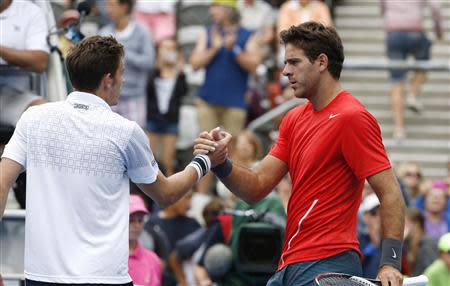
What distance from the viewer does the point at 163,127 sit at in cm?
1450

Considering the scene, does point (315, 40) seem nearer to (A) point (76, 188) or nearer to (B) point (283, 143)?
(B) point (283, 143)

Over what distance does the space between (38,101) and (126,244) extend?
238cm

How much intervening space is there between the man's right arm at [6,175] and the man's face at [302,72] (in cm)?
165

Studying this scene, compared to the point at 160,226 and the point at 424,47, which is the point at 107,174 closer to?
the point at 160,226

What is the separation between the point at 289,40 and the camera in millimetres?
7168

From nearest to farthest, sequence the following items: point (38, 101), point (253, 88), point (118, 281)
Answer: point (118, 281)
point (38, 101)
point (253, 88)

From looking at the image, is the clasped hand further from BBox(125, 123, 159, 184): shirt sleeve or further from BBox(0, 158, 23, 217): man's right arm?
BBox(0, 158, 23, 217): man's right arm

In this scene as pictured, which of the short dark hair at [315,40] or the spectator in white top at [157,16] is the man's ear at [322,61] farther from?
the spectator in white top at [157,16]

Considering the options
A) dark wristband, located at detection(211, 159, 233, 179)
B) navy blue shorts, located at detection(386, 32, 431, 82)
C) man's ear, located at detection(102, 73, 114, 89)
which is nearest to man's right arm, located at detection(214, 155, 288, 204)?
dark wristband, located at detection(211, 159, 233, 179)

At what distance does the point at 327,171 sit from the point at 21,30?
2.68 metres

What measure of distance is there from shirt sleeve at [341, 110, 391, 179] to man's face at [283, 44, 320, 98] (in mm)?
352

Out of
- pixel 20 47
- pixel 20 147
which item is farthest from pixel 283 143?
pixel 20 47

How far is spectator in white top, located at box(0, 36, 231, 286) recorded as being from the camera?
6.25 m

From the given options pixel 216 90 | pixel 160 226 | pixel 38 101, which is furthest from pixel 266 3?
pixel 38 101
